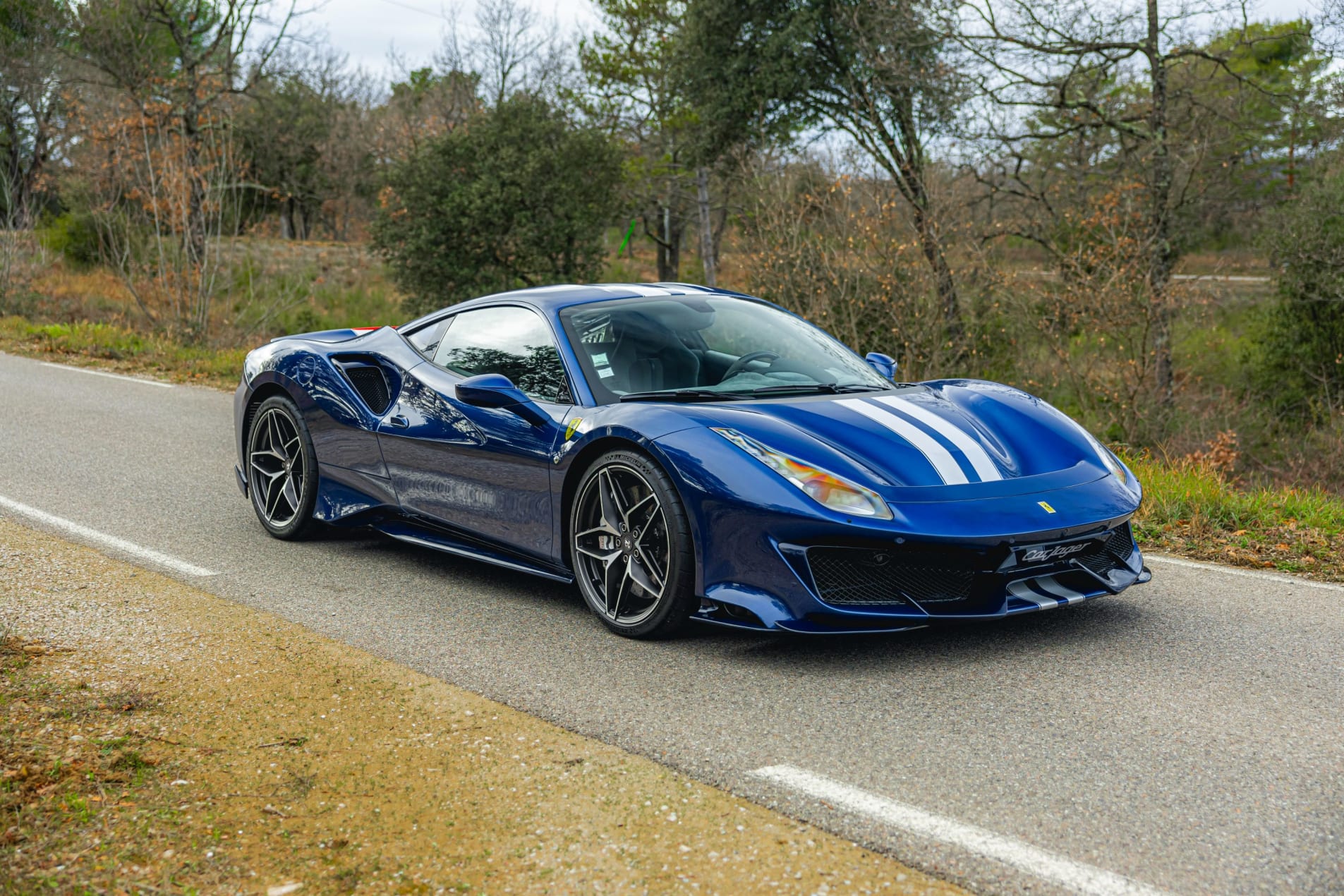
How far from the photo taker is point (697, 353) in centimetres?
524

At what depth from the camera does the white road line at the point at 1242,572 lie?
18.0ft

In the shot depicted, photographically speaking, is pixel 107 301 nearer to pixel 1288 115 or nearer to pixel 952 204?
pixel 952 204

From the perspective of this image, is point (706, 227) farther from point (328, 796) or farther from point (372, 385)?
point (328, 796)

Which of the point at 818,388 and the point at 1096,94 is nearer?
the point at 818,388

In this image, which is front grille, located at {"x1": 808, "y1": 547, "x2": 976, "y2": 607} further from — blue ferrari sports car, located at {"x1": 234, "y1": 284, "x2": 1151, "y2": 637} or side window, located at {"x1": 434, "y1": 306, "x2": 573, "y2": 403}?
side window, located at {"x1": 434, "y1": 306, "x2": 573, "y2": 403}

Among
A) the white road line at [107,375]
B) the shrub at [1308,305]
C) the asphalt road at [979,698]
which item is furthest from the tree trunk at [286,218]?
the asphalt road at [979,698]

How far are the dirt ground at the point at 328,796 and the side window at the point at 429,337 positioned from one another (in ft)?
5.99

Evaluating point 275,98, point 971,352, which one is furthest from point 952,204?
point 275,98

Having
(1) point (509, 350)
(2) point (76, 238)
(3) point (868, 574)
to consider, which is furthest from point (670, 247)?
(3) point (868, 574)

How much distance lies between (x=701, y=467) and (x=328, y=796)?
1744 mm

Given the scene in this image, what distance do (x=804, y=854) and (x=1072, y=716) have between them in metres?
1.28

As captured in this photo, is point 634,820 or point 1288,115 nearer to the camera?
point 634,820

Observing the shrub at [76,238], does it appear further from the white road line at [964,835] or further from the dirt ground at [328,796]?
the white road line at [964,835]

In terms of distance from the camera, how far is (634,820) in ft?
9.82
